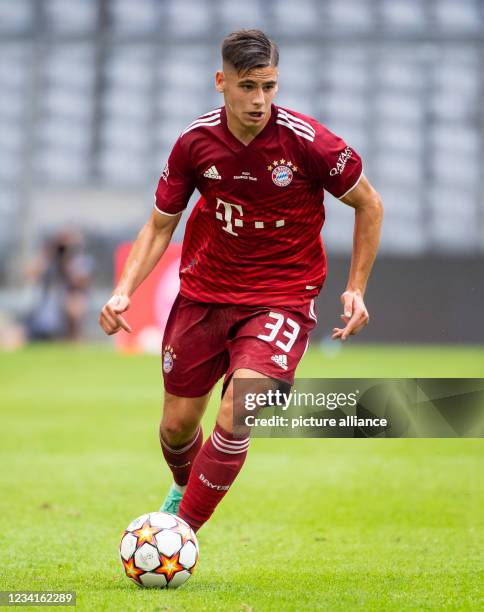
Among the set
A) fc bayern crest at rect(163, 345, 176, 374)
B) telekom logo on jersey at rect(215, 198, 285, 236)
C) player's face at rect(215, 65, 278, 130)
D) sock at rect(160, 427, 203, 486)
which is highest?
player's face at rect(215, 65, 278, 130)

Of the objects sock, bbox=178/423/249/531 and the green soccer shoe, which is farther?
the green soccer shoe

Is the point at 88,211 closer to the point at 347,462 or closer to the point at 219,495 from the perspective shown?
the point at 347,462

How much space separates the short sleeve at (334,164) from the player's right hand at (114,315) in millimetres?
970

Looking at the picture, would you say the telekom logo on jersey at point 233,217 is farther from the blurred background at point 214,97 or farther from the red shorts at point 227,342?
the blurred background at point 214,97

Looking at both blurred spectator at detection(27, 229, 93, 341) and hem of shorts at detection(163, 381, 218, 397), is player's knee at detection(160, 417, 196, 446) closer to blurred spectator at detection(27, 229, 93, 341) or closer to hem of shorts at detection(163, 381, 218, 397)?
hem of shorts at detection(163, 381, 218, 397)

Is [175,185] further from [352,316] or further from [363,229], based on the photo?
[352,316]

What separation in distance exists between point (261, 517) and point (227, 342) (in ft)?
5.91

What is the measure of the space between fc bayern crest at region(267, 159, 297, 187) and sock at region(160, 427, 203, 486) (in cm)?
137

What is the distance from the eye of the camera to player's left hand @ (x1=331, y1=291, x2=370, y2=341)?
4.62 m

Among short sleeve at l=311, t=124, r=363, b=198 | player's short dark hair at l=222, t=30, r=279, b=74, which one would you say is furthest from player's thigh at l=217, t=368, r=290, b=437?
player's short dark hair at l=222, t=30, r=279, b=74

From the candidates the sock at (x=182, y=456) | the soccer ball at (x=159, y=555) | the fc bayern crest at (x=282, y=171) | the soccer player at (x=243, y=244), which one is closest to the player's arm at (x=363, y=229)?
the soccer player at (x=243, y=244)

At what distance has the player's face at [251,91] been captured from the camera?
181 inches

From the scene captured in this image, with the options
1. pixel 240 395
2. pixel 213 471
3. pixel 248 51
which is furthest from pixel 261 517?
pixel 248 51

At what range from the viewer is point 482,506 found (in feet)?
22.8
